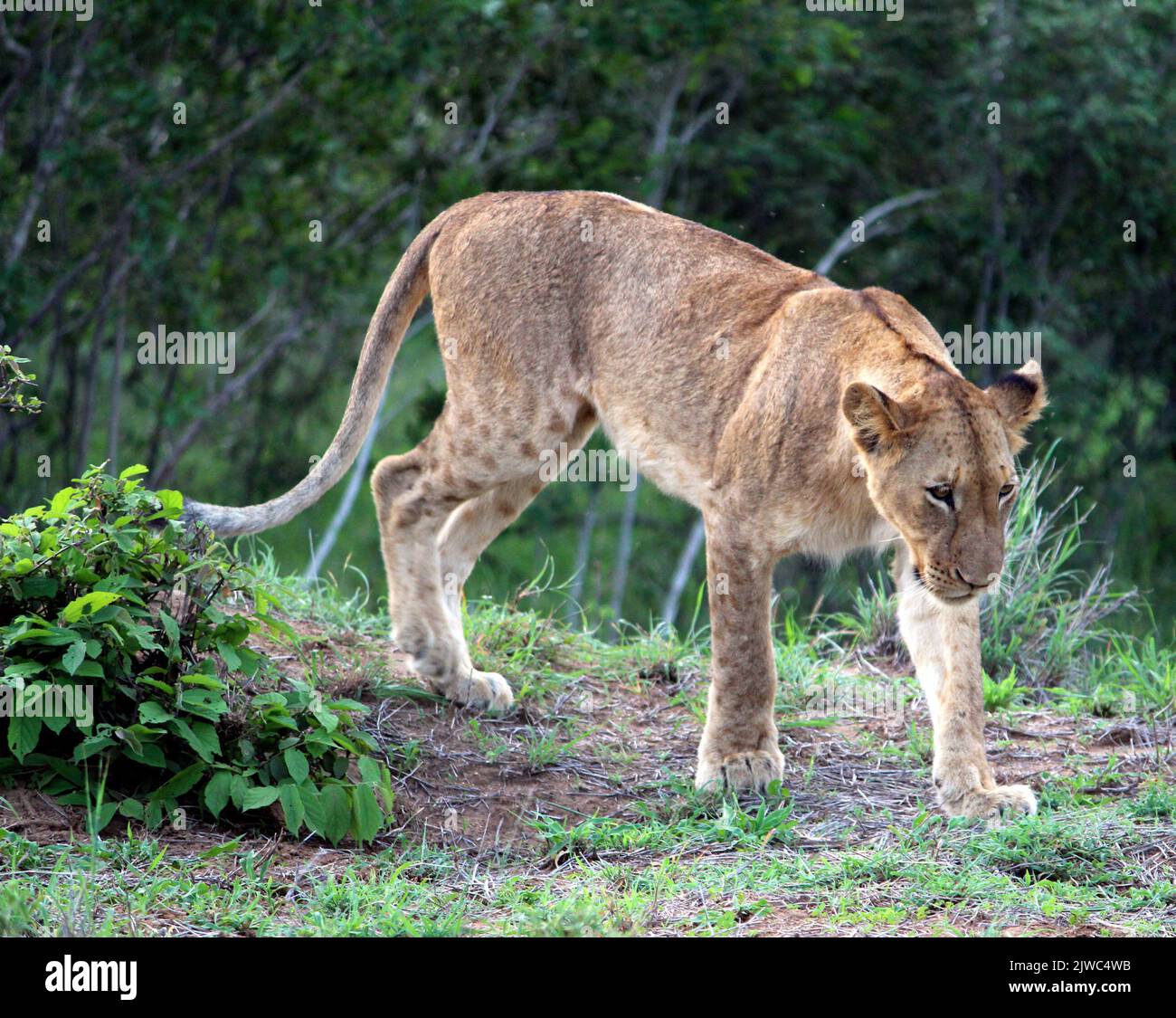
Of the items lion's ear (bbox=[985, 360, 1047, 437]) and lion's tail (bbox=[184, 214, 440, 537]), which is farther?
lion's tail (bbox=[184, 214, 440, 537])

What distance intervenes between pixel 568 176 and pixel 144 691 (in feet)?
20.3

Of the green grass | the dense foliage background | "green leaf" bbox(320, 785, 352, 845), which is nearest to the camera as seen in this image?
the green grass

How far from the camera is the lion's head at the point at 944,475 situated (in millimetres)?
4094

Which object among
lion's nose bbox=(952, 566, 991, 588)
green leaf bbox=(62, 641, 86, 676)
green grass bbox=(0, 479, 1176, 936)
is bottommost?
green grass bbox=(0, 479, 1176, 936)

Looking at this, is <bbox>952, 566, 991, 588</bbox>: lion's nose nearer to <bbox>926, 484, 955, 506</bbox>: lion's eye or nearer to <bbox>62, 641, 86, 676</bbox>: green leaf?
<bbox>926, 484, 955, 506</bbox>: lion's eye

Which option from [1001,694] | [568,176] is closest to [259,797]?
[1001,694]

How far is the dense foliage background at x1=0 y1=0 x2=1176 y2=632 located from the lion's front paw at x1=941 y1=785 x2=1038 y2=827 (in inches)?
187

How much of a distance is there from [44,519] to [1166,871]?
10.2 feet

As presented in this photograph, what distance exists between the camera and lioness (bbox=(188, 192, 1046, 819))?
13.8ft

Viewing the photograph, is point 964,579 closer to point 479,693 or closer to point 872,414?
point 872,414

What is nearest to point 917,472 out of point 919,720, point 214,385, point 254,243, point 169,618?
point 919,720

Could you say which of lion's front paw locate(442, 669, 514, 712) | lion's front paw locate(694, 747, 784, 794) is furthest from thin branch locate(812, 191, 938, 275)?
lion's front paw locate(694, 747, 784, 794)

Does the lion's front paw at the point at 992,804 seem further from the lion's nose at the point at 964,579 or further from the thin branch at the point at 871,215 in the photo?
the thin branch at the point at 871,215
